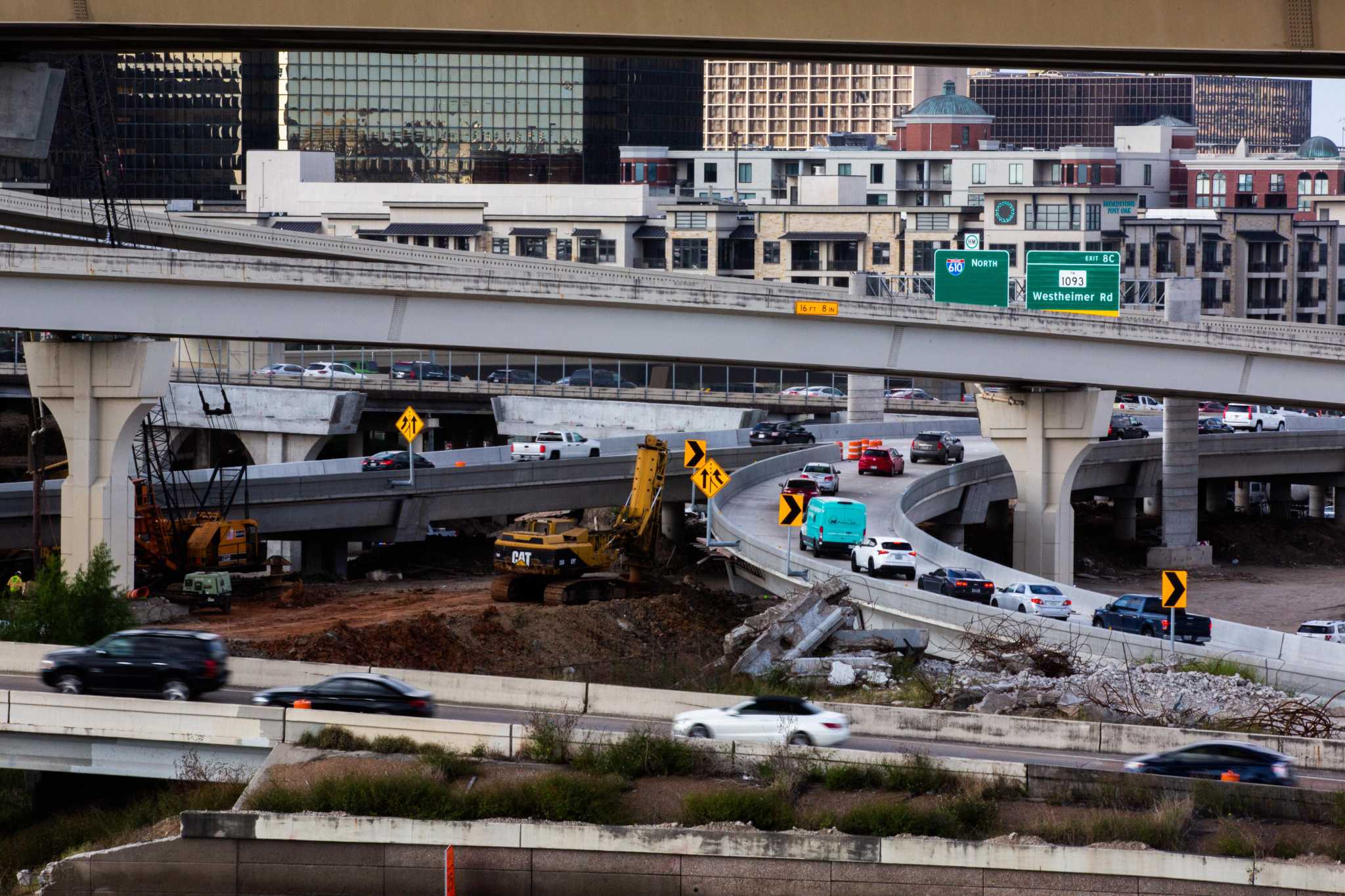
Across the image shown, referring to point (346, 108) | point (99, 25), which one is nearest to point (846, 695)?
point (99, 25)

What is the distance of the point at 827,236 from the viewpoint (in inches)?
4722

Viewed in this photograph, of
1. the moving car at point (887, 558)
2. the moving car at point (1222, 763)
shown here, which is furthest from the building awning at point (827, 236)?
the moving car at point (1222, 763)

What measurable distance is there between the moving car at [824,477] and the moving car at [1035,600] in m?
17.7

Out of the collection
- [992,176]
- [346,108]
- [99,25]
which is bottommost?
[99,25]

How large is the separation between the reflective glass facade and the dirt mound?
145757 millimetres

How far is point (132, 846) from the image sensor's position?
2202cm

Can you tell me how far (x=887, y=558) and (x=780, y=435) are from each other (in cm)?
3204

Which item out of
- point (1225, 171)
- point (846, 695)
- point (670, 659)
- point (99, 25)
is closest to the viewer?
point (99, 25)

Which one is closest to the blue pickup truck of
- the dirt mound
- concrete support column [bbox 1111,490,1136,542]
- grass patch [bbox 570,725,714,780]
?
the dirt mound

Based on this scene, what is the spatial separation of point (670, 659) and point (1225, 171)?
4849 inches

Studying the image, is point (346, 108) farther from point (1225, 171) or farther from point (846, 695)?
point (846, 695)

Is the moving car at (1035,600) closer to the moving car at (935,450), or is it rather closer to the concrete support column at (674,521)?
the concrete support column at (674,521)

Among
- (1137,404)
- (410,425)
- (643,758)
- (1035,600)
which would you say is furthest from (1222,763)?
(1137,404)

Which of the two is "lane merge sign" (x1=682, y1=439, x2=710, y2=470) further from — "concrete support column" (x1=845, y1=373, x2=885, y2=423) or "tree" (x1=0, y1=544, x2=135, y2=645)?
"concrete support column" (x1=845, y1=373, x2=885, y2=423)
